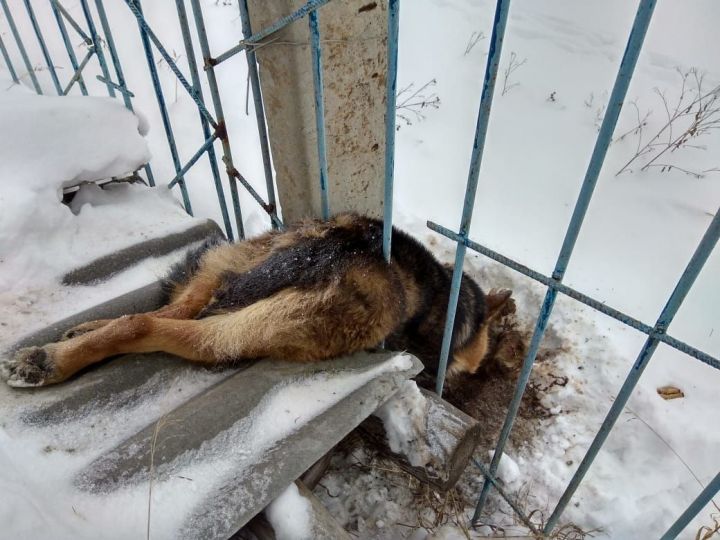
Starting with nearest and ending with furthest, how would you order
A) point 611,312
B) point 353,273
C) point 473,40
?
point 611,312 → point 353,273 → point 473,40

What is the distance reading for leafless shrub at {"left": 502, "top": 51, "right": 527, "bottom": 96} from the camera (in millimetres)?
5188

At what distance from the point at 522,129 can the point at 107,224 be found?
4.14m

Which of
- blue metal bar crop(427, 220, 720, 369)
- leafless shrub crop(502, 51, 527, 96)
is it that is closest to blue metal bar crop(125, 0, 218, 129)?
blue metal bar crop(427, 220, 720, 369)

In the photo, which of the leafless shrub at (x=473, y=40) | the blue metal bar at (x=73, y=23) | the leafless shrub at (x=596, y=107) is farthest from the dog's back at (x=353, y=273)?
the leafless shrub at (x=473, y=40)

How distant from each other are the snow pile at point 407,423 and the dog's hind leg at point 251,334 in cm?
28

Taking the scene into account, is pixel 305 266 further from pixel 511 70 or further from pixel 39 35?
pixel 511 70

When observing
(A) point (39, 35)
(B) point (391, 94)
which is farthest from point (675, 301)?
(A) point (39, 35)

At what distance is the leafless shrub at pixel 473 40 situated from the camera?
5910 millimetres

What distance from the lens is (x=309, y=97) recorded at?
7.58ft

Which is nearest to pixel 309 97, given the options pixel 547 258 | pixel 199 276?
pixel 199 276

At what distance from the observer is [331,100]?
7.59 ft

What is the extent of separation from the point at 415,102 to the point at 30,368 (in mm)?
4964

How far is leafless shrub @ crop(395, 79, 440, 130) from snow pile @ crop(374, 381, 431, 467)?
13.1 ft

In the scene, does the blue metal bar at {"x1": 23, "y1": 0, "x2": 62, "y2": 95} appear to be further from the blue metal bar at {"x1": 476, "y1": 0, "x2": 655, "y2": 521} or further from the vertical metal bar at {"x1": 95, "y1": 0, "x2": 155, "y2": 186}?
the blue metal bar at {"x1": 476, "y1": 0, "x2": 655, "y2": 521}
